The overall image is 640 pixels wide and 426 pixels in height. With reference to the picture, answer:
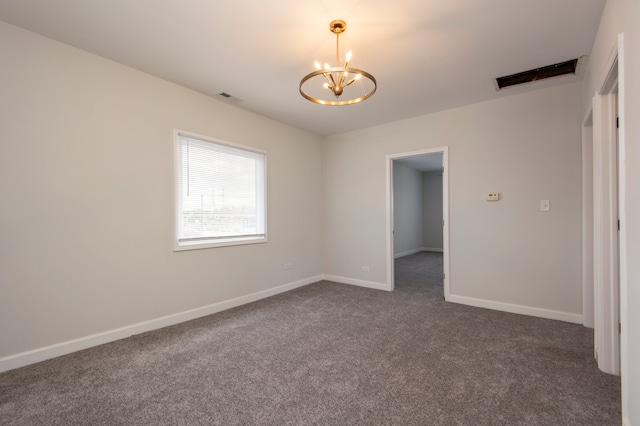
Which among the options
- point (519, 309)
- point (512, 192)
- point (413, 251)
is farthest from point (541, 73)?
point (413, 251)

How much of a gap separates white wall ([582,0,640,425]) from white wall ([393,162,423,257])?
6071 millimetres

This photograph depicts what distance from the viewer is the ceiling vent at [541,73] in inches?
114

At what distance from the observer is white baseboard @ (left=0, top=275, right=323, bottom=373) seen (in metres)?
2.32

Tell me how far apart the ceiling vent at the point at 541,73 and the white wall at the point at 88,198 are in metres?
3.44

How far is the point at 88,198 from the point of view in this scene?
2678 millimetres

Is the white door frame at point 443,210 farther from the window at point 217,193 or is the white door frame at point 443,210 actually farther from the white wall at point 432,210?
the white wall at point 432,210

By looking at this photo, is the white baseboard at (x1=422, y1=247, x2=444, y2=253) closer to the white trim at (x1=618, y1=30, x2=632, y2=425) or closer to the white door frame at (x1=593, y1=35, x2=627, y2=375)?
the white door frame at (x1=593, y1=35, x2=627, y2=375)

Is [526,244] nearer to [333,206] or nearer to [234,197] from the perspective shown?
[333,206]

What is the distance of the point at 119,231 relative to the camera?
2.86 metres

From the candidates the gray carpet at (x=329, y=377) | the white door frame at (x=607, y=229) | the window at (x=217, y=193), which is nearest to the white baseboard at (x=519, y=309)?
the gray carpet at (x=329, y=377)

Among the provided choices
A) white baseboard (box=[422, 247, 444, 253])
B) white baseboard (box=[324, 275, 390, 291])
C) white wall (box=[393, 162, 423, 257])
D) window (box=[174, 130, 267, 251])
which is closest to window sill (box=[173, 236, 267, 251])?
window (box=[174, 130, 267, 251])

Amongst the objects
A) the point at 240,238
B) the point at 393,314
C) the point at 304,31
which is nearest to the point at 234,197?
the point at 240,238

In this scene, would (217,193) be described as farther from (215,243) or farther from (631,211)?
(631,211)

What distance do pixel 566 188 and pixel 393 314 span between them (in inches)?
97.3
